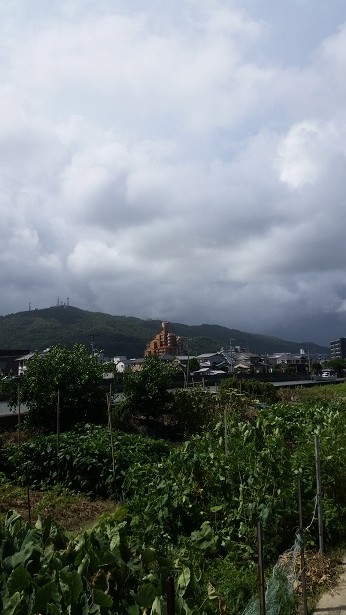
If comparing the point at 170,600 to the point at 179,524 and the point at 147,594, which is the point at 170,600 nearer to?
the point at 147,594

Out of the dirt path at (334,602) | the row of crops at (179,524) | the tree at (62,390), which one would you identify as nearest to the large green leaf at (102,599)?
the row of crops at (179,524)

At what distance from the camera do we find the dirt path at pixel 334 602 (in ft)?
16.0

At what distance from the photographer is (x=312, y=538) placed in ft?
20.5

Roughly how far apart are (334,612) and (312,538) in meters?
1.42

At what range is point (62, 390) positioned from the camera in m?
15.6

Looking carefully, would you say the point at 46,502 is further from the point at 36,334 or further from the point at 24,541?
the point at 36,334

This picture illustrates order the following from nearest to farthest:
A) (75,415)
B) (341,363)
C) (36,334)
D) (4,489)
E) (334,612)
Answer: (334,612) < (4,489) < (75,415) < (341,363) < (36,334)

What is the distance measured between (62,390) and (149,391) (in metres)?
2.59

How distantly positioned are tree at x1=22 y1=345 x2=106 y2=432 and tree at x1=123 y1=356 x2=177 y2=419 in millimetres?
951

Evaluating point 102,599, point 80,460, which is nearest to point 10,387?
point 80,460

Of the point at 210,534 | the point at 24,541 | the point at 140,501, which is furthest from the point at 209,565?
the point at 24,541

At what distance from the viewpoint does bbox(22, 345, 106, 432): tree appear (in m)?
15.5

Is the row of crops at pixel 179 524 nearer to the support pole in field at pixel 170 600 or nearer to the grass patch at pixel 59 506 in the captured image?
the support pole in field at pixel 170 600

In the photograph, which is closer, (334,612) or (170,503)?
(334,612)
